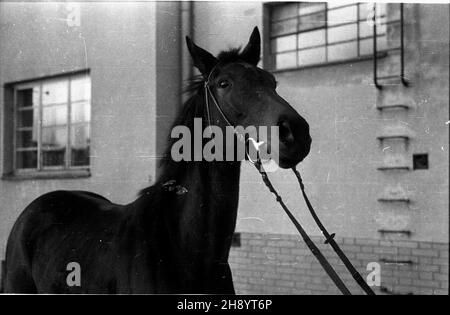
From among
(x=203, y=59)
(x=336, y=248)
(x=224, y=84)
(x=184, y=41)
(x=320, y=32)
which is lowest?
(x=336, y=248)

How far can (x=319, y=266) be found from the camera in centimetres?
203

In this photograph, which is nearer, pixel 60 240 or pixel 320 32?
pixel 60 240

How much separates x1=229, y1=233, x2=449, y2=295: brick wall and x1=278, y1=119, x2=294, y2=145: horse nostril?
59 centimetres

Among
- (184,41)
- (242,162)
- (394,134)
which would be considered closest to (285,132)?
(242,162)

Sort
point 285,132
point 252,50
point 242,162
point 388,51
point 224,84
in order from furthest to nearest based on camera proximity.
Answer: point 388,51 < point 242,162 < point 252,50 < point 224,84 < point 285,132

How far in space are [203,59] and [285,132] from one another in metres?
0.47

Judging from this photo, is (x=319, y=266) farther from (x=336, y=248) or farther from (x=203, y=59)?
(x=203, y=59)

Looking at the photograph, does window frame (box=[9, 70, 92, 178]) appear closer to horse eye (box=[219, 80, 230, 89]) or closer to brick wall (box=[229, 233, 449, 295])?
horse eye (box=[219, 80, 230, 89])

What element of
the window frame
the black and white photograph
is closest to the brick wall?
the black and white photograph

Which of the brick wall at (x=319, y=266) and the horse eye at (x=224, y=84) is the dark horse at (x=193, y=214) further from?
the brick wall at (x=319, y=266)

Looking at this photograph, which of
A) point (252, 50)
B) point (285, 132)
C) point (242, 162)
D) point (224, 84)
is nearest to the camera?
point (285, 132)

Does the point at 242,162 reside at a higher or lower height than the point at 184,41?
lower

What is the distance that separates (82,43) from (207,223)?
39.3 inches

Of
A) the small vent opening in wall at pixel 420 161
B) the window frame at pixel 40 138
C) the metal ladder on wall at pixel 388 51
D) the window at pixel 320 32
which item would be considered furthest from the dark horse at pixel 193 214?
the small vent opening in wall at pixel 420 161
